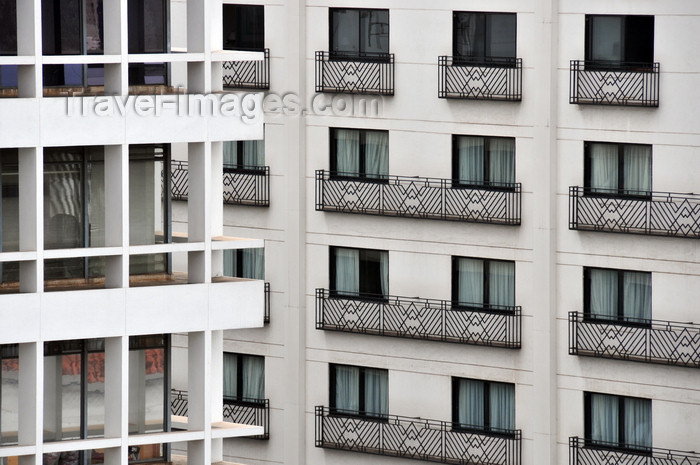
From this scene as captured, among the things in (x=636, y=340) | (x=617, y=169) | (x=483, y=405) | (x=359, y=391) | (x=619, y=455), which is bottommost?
(x=619, y=455)

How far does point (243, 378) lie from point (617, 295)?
10631 mm

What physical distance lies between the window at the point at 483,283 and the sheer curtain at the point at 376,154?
2.98 m

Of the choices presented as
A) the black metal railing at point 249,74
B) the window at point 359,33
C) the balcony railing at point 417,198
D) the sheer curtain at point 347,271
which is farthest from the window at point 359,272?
the window at point 359,33

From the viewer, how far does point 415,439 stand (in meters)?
48.7

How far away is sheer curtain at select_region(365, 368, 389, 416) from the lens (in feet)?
163

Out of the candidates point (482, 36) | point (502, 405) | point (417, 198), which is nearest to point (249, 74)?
point (417, 198)

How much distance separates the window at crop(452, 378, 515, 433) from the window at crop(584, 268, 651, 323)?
9.89 feet

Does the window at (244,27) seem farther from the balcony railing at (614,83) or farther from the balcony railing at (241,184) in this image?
the balcony railing at (614,83)

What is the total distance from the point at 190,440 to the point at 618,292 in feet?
55.3

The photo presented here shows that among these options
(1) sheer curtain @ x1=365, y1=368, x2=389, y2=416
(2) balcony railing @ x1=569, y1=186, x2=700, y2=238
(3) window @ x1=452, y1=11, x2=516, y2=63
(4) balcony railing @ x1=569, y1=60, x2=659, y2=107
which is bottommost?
(1) sheer curtain @ x1=365, y1=368, x2=389, y2=416

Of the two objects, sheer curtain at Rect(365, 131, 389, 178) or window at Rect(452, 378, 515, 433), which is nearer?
window at Rect(452, 378, 515, 433)

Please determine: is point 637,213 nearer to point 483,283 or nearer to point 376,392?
point 483,283

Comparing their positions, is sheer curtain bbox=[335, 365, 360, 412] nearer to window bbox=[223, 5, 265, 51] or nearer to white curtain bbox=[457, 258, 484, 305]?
white curtain bbox=[457, 258, 484, 305]

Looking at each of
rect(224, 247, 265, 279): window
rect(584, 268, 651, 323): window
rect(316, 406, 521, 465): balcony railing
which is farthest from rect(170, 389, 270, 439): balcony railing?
rect(584, 268, 651, 323): window
